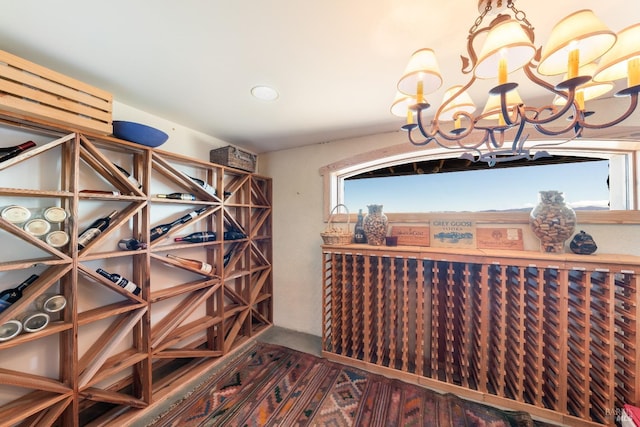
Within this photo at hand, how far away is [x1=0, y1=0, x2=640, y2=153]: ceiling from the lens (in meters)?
0.96

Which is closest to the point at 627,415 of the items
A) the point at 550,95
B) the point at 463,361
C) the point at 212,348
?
the point at 463,361

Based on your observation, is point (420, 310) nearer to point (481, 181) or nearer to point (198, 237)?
point (481, 181)

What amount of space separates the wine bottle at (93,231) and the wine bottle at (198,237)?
21.0 inches

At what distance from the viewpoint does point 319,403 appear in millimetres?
1661

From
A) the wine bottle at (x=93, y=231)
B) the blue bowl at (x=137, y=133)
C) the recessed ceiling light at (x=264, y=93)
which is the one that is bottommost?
the wine bottle at (x=93, y=231)

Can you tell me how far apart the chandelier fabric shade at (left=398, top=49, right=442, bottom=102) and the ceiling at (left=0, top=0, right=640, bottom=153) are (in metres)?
0.25

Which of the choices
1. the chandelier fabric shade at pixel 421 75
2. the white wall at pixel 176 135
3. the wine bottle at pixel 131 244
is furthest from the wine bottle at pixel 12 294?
the chandelier fabric shade at pixel 421 75

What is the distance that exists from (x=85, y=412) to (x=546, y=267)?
3351 millimetres

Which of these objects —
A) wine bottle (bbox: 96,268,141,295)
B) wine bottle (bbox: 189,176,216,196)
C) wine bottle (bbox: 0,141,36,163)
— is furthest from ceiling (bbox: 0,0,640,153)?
wine bottle (bbox: 96,268,141,295)

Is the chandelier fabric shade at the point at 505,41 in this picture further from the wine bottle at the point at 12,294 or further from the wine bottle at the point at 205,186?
the wine bottle at the point at 12,294

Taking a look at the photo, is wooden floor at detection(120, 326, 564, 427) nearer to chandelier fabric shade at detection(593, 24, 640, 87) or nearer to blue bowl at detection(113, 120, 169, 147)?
blue bowl at detection(113, 120, 169, 147)

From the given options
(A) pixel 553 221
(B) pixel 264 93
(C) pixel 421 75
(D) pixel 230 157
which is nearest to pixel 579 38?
(C) pixel 421 75

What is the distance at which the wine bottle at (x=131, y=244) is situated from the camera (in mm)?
1624

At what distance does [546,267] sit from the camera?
1515 mm
